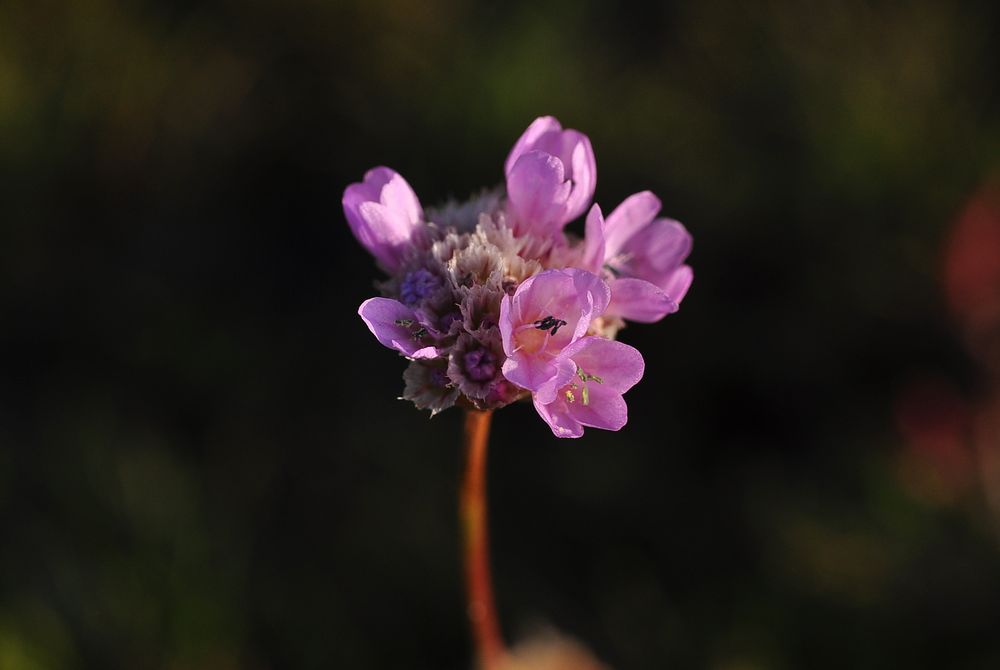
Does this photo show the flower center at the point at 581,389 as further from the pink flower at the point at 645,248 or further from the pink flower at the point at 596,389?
the pink flower at the point at 645,248

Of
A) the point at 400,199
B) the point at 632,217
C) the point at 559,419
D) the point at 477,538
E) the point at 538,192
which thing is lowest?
the point at 477,538

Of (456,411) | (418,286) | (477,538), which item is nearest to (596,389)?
(418,286)

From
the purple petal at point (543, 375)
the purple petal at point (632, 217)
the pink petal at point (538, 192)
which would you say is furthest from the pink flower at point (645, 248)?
the purple petal at point (543, 375)

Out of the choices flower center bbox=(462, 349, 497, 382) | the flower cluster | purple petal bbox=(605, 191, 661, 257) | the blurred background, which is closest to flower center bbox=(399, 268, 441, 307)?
the flower cluster

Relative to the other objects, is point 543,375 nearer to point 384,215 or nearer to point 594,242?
point 594,242

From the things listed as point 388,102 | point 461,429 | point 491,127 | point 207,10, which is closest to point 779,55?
point 491,127

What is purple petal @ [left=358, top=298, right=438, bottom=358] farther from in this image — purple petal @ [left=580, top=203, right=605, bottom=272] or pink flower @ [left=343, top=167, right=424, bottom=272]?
purple petal @ [left=580, top=203, right=605, bottom=272]
